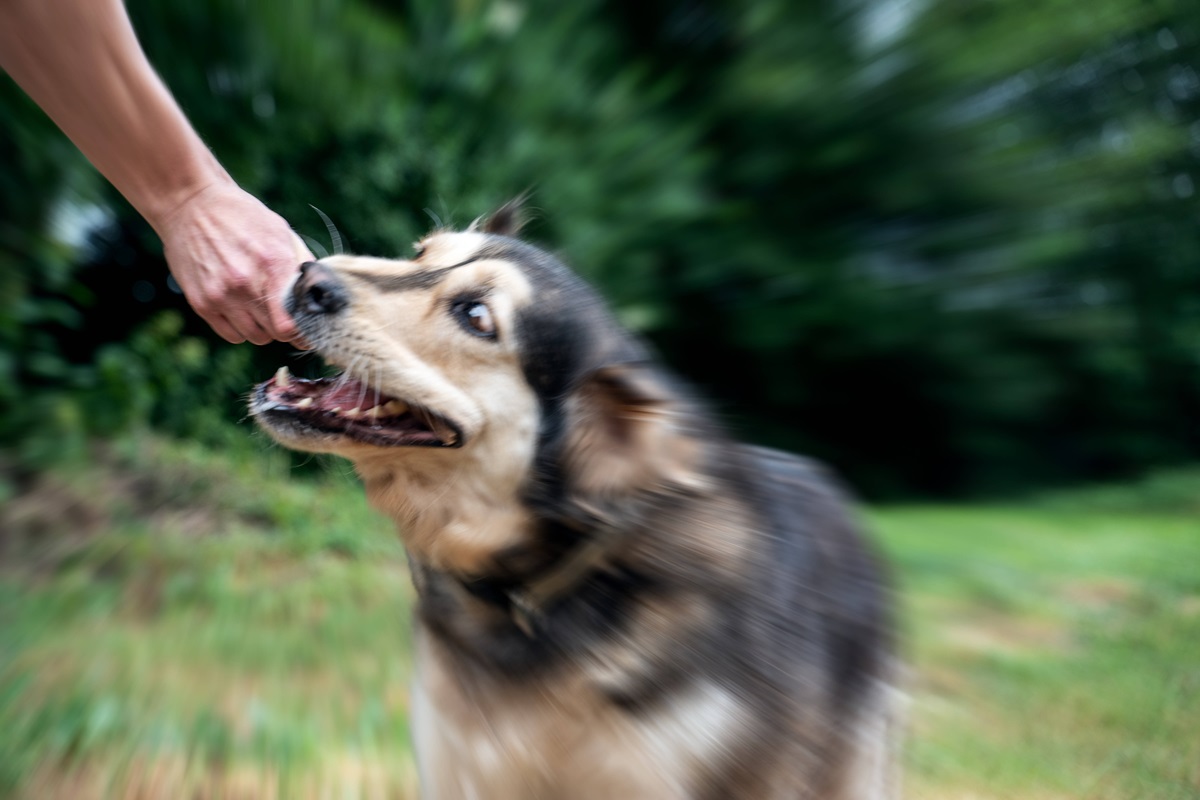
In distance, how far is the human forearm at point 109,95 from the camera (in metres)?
1.70

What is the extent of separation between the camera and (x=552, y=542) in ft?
A: 5.89

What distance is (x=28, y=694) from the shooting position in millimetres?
2580

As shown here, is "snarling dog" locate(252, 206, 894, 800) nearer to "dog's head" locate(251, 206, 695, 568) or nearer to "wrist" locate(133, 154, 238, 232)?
"dog's head" locate(251, 206, 695, 568)

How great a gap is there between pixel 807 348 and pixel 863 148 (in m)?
2.02

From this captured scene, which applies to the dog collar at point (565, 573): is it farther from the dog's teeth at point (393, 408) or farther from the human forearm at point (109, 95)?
the human forearm at point (109, 95)

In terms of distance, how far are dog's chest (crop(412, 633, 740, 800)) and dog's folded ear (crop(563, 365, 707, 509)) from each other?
0.39 meters

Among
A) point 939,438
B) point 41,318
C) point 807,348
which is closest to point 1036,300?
point 939,438

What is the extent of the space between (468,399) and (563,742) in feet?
2.28

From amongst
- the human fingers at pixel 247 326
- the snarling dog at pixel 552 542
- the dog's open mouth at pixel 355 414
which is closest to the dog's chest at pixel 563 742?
the snarling dog at pixel 552 542

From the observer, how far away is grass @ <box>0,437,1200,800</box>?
2.56 metres

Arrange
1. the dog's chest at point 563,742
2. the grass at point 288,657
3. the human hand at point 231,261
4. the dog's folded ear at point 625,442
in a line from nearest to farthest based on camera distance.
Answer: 1. the dog's chest at point 563,742
2. the dog's folded ear at point 625,442
3. the human hand at point 231,261
4. the grass at point 288,657

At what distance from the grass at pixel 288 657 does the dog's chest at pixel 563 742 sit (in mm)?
962

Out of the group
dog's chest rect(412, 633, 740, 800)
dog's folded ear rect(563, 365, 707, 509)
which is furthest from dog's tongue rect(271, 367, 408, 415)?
dog's chest rect(412, 633, 740, 800)

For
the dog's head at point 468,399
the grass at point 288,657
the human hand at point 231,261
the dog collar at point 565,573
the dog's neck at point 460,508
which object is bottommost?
the grass at point 288,657
